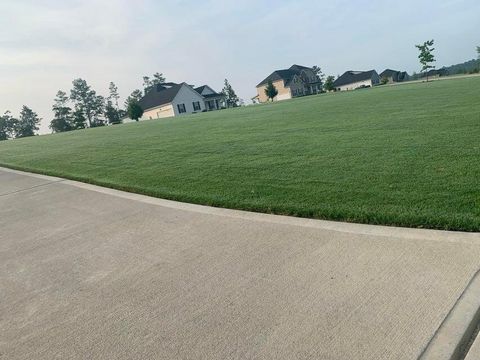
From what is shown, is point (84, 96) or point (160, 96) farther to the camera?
point (84, 96)

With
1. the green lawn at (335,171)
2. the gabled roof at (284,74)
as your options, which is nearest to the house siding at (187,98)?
the gabled roof at (284,74)

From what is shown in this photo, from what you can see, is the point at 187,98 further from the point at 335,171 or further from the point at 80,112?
the point at 335,171

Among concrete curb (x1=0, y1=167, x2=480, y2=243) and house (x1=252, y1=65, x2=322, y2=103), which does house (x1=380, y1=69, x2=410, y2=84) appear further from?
concrete curb (x1=0, y1=167, x2=480, y2=243)

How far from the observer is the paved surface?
2.80 metres

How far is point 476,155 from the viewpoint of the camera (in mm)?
6547

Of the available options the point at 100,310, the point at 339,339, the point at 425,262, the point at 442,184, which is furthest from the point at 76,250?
the point at 442,184

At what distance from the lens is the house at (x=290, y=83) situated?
86037 mm

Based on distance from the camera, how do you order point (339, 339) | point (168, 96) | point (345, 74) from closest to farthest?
point (339, 339) → point (168, 96) → point (345, 74)

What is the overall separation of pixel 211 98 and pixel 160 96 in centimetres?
1095

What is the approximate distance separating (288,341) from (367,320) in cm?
61

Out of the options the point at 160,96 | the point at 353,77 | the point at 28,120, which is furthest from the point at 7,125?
the point at 353,77

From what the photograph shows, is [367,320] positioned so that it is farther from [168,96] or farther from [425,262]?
[168,96]

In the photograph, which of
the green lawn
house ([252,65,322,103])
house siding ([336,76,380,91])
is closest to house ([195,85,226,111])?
house ([252,65,322,103])

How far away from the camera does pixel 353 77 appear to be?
100438 millimetres
